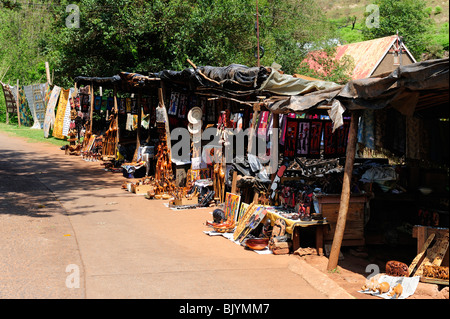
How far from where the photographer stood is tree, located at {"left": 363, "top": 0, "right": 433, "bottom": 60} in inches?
1596

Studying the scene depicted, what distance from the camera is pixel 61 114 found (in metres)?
25.0

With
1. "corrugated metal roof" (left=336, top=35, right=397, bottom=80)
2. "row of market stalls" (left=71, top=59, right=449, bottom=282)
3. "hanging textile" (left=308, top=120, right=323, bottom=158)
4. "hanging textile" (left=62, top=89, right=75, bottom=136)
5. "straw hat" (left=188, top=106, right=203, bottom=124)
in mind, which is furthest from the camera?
"corrugated metal roof" (left=336, top=35, right=397, bottom=80)

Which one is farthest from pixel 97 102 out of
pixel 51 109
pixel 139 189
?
pixel 139 189

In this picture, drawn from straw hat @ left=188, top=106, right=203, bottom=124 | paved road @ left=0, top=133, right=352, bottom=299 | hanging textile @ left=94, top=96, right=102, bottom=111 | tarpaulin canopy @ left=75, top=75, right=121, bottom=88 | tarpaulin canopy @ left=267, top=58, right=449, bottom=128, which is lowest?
paved road @ left=0, top=133, right=352, bottom=299

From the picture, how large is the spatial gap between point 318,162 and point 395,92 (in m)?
3.66

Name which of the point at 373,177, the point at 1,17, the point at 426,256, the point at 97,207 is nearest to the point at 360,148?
the point at 373,177

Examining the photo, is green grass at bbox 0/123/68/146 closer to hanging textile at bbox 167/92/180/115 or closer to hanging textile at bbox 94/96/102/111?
hanging textile at bbox 94/96/102/111

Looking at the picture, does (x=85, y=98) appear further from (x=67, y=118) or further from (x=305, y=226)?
(x=305, y=226)

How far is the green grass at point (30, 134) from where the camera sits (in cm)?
2502

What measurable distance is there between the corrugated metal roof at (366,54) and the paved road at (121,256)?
71.3 feet

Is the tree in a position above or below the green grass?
above

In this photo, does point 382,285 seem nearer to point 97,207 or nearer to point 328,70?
point 97,207

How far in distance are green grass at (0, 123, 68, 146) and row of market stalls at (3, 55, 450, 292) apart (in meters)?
13.5

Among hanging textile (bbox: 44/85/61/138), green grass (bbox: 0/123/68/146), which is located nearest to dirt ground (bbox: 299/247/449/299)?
green grass (bbox: 0/123/68/146)
